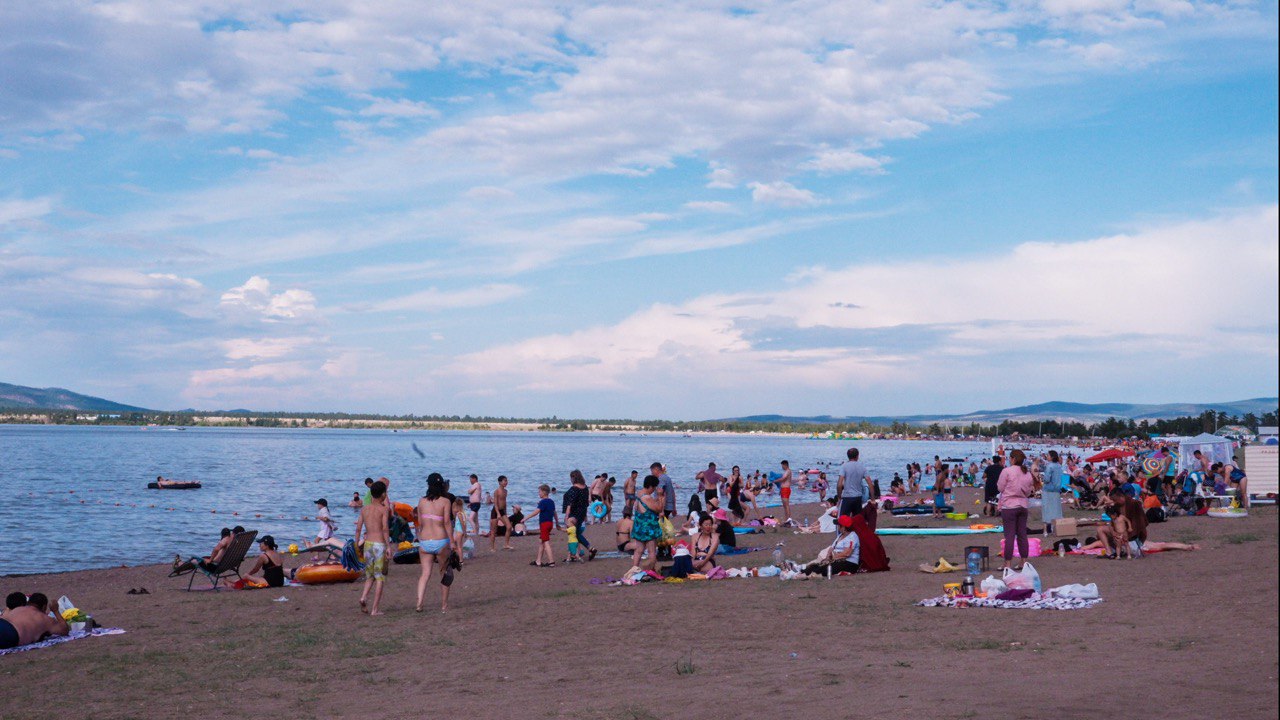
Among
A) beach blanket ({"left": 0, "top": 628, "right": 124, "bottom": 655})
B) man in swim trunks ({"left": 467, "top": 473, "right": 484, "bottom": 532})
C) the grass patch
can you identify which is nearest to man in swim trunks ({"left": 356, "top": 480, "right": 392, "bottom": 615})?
beach blanket ({"left": 0, "top": 628, "right": 124, "bottom": 655})

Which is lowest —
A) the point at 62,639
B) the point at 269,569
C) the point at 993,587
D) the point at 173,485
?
the point at 173,485

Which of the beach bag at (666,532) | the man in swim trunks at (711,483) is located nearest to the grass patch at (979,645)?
the beach bag at (666,532)

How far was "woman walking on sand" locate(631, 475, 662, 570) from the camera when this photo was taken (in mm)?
17173

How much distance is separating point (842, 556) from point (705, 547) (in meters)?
2.64

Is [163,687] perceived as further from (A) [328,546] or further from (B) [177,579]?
(A) [328,546]

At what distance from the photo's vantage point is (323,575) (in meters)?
17.5

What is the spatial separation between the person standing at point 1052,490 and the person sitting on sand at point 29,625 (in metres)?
16.9

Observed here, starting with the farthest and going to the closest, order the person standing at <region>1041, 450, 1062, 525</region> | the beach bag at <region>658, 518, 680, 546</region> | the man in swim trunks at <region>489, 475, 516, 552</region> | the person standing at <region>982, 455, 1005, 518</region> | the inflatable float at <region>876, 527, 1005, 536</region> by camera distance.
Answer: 1. the person standing at <region>982, 455, 1005, 518</region>
2. the man in swim trunks at <region>489, 475, 516, 552</region>
3. the inflatable float at <region>876, 527, 1005, 536</region>
4. the person standing at <region>1041, 450, 1062, 525</region>
5. the beach bag at <region>658, 518, 680, 546</region>

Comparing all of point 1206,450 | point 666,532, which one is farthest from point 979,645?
point 1206,450

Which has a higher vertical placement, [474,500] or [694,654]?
[474,500]

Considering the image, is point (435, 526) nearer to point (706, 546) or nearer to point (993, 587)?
point (706, 546)

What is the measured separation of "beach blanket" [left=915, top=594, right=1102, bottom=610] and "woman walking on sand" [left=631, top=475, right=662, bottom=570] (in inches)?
218

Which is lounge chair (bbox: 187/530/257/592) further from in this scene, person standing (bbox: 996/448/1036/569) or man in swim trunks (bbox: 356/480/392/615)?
person standing (bbox: 996/448/1036/569)

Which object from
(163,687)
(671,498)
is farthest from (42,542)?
(163,687)
